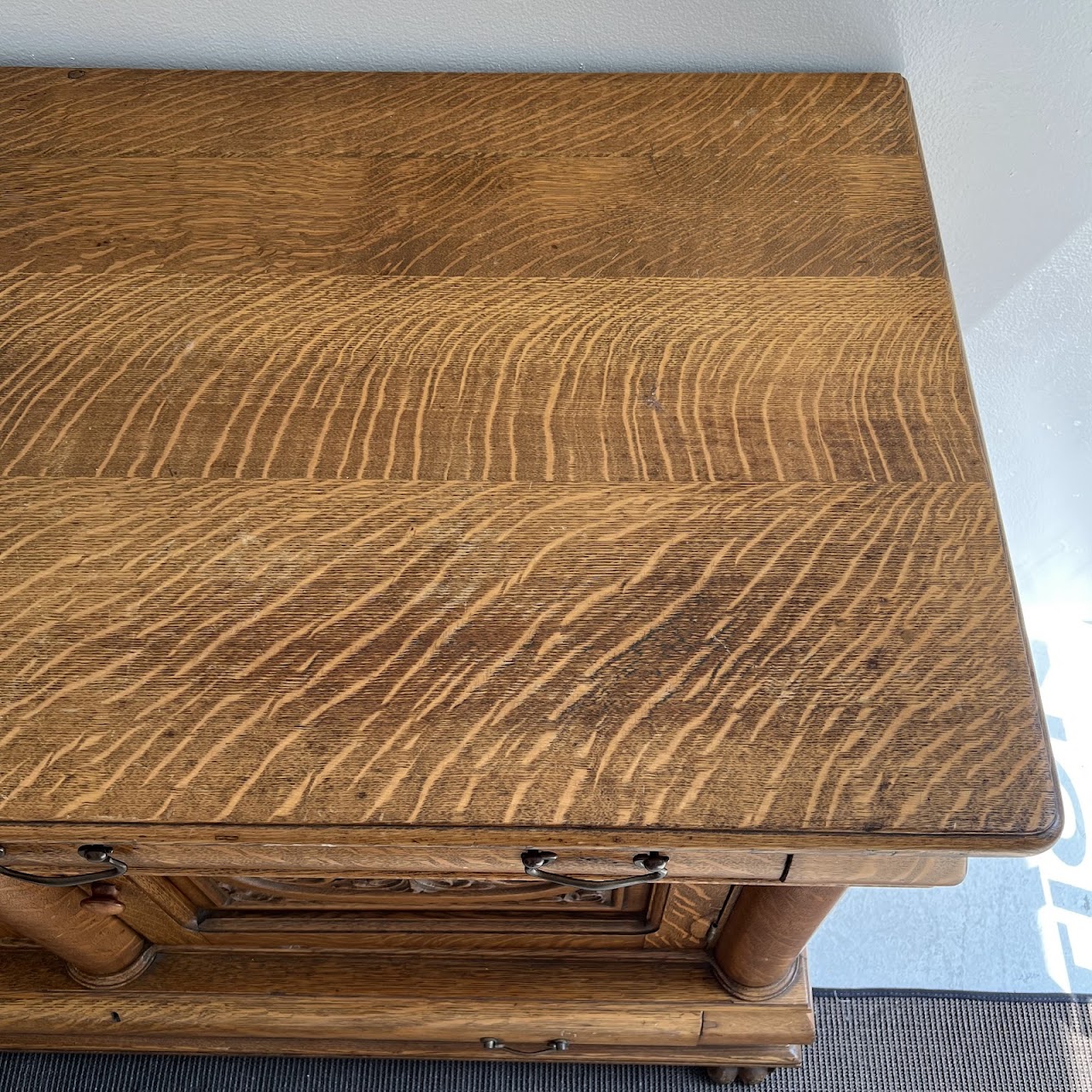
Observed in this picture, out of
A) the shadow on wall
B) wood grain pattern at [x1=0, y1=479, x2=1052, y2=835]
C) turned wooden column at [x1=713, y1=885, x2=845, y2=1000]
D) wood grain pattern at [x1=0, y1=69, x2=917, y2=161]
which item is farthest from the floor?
wood grain pattern at [x1=0, y1=69, x2=917, y2=161]

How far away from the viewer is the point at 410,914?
2.77ft

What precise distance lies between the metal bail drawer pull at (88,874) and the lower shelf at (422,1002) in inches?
12.7

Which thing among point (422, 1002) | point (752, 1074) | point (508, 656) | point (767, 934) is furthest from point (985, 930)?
point (508, 656)

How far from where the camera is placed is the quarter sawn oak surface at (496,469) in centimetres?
51

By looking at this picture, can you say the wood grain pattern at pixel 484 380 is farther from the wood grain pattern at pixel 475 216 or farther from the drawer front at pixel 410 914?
the drawer front at pixel 410 914

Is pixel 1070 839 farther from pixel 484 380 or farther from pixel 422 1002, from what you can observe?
pixel 484 380

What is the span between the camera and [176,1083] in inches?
41.1

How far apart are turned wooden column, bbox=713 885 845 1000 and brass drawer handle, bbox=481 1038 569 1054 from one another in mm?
172

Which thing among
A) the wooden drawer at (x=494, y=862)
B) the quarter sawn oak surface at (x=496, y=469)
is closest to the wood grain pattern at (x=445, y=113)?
the quarter sawn oak surface at (x=496, y=469)

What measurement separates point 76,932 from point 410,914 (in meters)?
0.26

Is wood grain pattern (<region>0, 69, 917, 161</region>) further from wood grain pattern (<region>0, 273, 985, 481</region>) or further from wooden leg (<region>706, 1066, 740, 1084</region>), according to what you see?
wooden leg (<region>706, 1066, 740, 1084</region>)

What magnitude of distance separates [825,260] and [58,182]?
0.54 meters

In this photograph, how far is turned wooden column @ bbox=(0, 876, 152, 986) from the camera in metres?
0.72

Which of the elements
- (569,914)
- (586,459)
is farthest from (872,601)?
(569,914)
